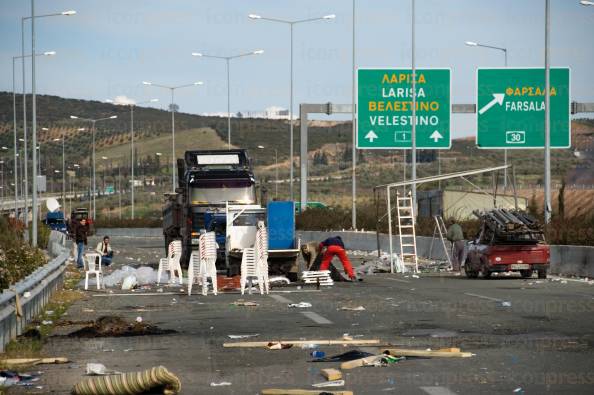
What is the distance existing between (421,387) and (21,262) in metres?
13.2

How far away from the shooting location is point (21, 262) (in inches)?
914

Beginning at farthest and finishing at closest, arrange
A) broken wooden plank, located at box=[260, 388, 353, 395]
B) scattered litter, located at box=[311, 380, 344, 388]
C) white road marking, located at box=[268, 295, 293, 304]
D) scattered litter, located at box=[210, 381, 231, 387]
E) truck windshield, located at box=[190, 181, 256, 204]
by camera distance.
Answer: truck windshield, located at box=[190, 181, 256, 204] < white road marking, located at box=[268, 295, 293, 304] < scattered litter, located at box=[210, 381, 231, 387] < scattered litter, located at box=[311, 380, 344, 388] < broken wooden plank, located at box=[260, 388, 353, 395]

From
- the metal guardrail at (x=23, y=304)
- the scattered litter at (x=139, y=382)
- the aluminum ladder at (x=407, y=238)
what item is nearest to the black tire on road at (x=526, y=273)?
the aluminum ladder at (x=407, y=238)

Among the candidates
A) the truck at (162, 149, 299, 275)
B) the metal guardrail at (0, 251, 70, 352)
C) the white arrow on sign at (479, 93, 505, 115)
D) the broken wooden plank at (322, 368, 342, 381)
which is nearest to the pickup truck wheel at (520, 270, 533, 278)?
the truck at (162, 149, 299, 275)

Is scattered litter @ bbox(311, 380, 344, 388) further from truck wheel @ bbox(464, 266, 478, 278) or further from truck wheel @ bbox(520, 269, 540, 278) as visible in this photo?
truck wheel @ bbox(464, 266, 478, 278)

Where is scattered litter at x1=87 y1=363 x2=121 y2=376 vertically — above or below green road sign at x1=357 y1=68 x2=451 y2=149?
below

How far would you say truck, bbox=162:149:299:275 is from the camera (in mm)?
35406

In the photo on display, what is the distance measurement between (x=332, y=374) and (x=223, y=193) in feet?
97.3

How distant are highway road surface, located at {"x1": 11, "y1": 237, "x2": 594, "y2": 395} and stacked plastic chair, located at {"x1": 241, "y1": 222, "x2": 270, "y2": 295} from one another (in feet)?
2.77

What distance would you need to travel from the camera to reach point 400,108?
47406 mm

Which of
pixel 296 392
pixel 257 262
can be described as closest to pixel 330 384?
pixel 296 392

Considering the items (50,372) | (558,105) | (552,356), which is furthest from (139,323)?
(558,105)

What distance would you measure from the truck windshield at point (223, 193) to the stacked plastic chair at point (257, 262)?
12.9 m

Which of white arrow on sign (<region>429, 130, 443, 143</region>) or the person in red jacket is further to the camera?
white arrow on sign (<region>429, 130, 443, 143</region>)
